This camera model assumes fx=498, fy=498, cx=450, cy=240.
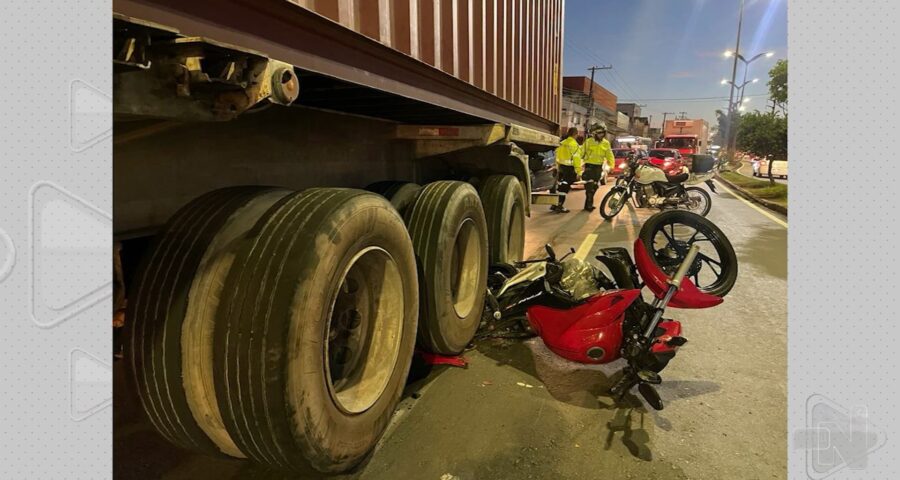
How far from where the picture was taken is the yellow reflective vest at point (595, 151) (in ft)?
36.0

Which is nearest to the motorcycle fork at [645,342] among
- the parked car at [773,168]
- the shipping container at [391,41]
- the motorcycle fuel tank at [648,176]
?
the shipping container at [391,41]

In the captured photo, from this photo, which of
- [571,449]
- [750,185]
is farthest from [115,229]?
[750,185]

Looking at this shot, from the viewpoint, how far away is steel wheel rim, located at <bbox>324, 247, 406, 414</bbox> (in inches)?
88.7

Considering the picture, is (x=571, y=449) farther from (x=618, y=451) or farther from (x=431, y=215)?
(x=431, y=215)

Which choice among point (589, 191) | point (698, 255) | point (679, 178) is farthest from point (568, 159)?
point (698, 255)

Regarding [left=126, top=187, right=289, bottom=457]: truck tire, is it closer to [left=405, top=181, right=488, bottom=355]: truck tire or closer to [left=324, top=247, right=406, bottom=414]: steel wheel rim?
[left=324, top=247, right=406, bottom=414]: steel wheel rim

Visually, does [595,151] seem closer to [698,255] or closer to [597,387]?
[698,255]

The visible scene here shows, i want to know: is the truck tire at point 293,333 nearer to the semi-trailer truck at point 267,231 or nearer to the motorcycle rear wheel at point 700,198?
the semi-trailer truck at point 267,231

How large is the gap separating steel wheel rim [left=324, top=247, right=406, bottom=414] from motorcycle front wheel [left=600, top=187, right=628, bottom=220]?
8140 mm

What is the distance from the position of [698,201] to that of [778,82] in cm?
1448

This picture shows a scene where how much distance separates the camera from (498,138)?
3969 millimetres

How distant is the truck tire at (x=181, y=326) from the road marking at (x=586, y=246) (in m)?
5.01

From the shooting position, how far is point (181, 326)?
63.4 inches
